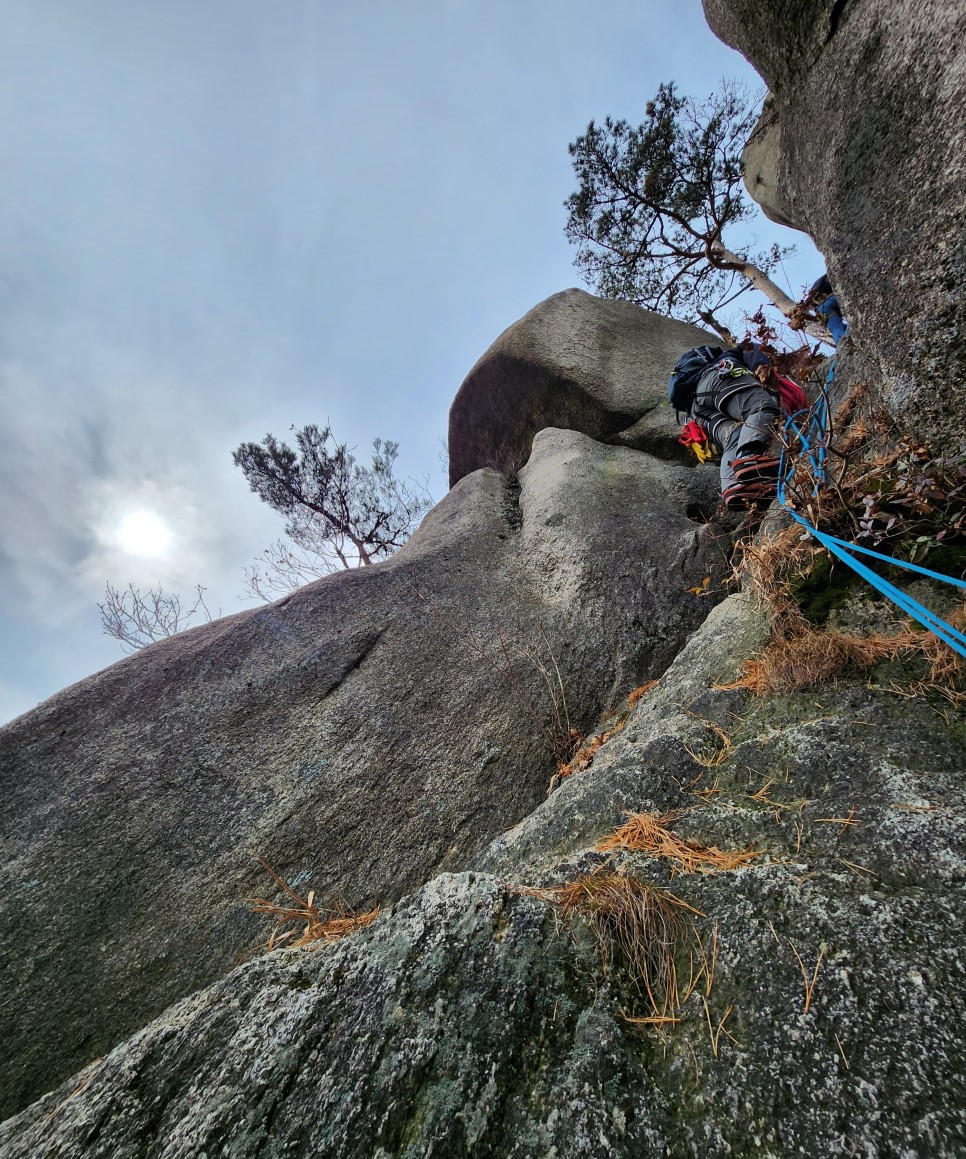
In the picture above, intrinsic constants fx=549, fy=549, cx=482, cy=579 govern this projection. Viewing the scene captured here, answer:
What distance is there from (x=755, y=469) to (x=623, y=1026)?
3.83 m

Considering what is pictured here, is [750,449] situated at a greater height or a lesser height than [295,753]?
lesser

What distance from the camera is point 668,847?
72.2 inches

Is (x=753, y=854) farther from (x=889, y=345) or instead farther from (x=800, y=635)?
(x=889, y=345)

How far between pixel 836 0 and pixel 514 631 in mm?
4314

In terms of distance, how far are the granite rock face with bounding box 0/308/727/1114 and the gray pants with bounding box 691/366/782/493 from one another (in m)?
0.77

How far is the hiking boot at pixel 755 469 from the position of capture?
409 centimetres

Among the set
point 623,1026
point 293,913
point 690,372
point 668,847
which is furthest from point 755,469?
point 293,913

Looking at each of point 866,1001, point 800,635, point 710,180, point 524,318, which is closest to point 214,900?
point 866,1001

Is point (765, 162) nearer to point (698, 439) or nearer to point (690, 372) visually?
point (690, 372)

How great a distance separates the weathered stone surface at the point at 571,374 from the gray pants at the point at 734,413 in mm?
1988

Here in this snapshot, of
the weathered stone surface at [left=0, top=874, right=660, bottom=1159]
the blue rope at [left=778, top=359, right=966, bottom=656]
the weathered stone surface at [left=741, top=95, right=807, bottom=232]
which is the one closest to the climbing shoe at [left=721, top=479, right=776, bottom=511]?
the blue rope at [left=778, top=359, right=966, bottom=656]

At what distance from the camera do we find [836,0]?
10.4 feet

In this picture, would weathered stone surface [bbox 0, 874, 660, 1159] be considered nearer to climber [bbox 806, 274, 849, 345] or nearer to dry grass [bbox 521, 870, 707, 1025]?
dry grass [bbox 521, 870, 707, 1025]

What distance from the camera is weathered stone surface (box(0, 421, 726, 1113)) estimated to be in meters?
2.65
